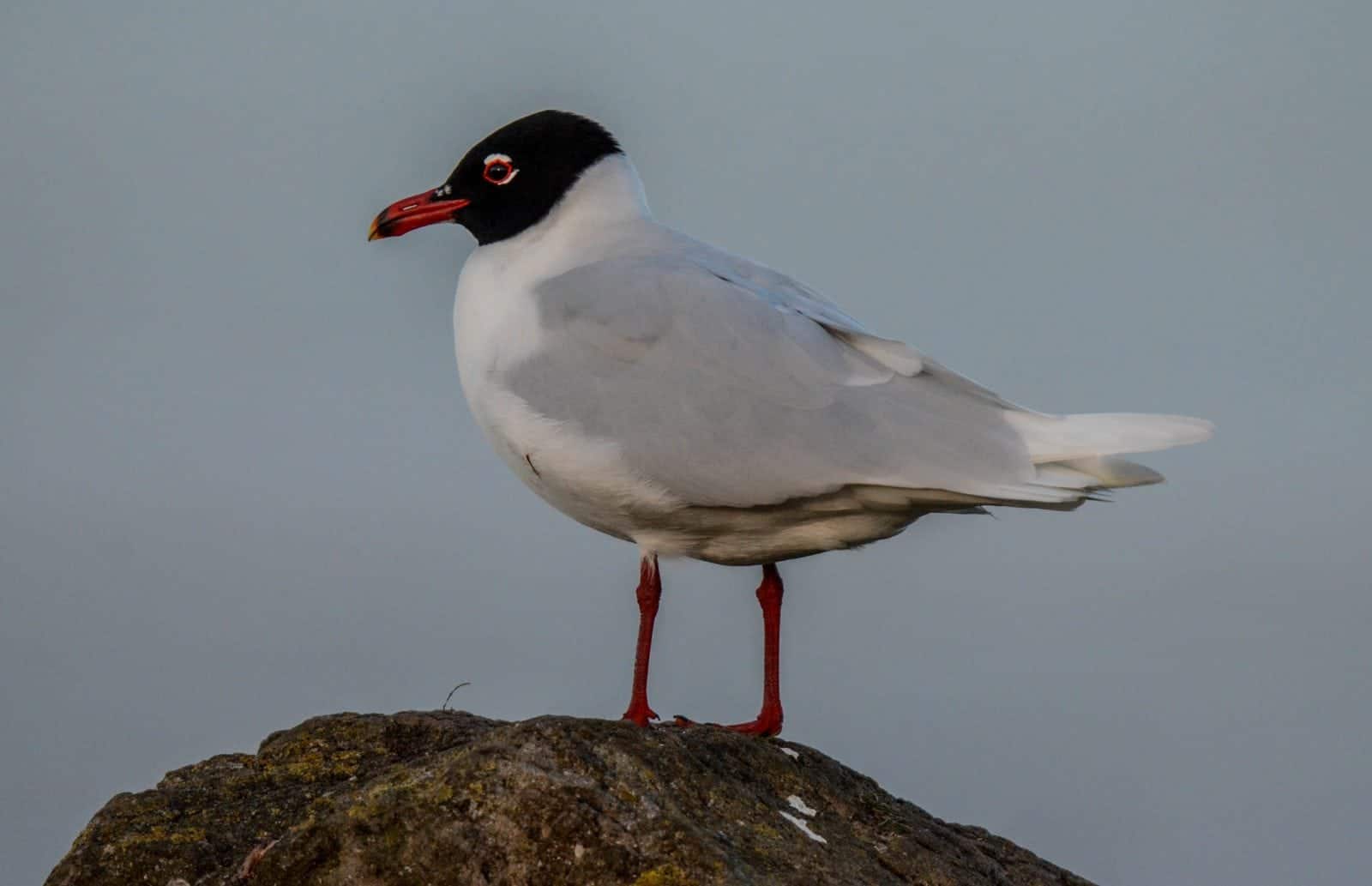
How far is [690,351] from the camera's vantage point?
273 inches

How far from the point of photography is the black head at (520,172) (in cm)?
786

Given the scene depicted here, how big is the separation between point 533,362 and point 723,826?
7.82 ft

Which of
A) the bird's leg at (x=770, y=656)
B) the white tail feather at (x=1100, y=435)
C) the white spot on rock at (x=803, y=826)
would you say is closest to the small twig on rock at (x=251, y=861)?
the white spot on rock at (x=803, y=826)

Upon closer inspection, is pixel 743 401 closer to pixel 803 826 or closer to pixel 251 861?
pixel 803 826

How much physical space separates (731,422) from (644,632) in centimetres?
100

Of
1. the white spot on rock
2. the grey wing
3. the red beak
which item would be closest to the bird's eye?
the red beak

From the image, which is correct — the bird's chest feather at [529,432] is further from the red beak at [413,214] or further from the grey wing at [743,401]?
the red beak at [413,214]

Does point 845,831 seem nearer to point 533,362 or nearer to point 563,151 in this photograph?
point 533,362

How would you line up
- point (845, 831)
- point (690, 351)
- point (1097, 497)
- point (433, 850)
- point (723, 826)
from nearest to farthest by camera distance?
1. point (433, 850)
2. point (723, 826)
3. point (845, 831)
4. point (1097, 497)
5. point (690, 351)

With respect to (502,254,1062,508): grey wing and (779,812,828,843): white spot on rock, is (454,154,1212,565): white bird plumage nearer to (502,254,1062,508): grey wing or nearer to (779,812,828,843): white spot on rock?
(502,254,1062,508): grey wing

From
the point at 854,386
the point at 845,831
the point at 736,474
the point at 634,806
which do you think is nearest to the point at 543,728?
the point at 634,806

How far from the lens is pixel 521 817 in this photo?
16.7 feet

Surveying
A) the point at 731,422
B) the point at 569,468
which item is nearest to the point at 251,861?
the point at 569,468

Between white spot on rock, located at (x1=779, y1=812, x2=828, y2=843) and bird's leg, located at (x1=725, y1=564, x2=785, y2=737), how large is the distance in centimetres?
124
